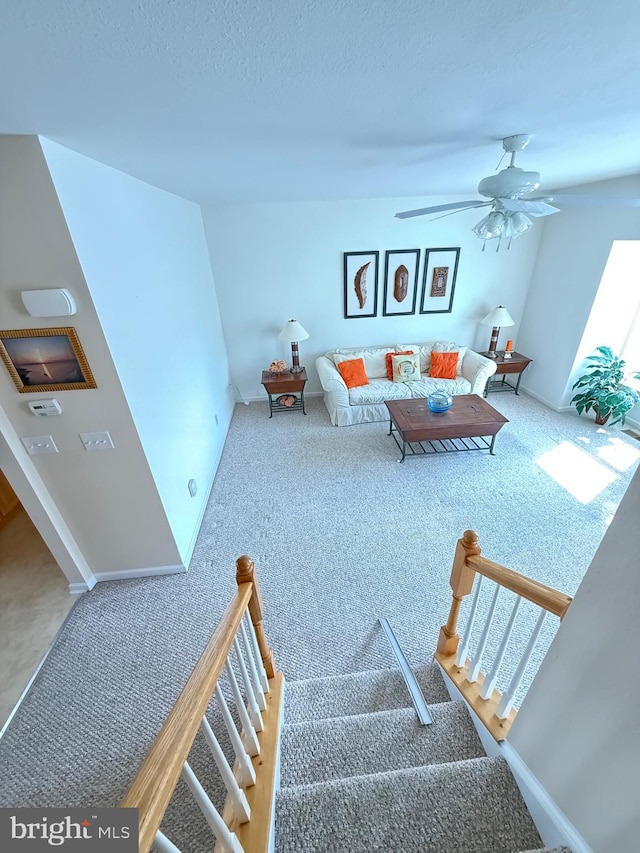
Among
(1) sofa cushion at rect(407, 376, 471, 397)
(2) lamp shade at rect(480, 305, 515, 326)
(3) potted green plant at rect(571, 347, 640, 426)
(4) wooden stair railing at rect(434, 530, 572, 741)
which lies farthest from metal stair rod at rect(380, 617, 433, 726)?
(2) lamp shade at rect(480, 305, 515, 326)

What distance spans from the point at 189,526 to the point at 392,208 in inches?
164

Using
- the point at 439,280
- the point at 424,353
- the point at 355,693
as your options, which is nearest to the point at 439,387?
the point at 424,353

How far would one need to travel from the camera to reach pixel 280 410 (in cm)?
462

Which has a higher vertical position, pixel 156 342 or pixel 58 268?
pixel 58 268

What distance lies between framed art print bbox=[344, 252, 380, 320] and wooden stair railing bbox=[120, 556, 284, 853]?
3.98 metres

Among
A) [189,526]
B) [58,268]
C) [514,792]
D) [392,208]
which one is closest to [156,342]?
[58,268]

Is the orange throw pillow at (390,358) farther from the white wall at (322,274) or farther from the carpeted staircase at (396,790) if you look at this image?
the carpeted staircase at (396,790)

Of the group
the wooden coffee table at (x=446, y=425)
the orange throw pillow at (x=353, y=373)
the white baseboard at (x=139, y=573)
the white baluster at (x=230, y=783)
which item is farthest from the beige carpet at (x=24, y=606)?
the orange throw pillow at (x=353, y=373)

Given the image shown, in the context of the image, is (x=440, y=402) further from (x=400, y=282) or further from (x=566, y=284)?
(x=566, y=284)

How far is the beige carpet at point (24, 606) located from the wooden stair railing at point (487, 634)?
7.39 ft

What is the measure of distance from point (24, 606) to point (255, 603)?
1.98 meters

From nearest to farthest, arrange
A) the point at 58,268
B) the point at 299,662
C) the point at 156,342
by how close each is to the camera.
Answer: the point at 58,268
the point at 299,662
the point at 156,342

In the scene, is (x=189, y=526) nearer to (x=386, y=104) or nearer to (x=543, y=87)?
(x=386, y=104)

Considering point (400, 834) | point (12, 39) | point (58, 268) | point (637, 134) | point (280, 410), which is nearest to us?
point (12, 39)
